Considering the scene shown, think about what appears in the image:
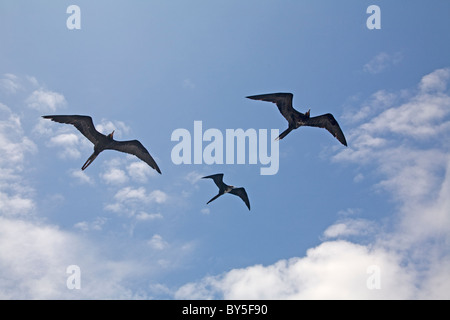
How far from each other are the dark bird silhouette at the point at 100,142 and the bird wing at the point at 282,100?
20.9 feet

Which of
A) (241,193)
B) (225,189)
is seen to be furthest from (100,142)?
(241,193)

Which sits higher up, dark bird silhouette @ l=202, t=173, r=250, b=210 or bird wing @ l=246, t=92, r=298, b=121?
bird wing @ l=246, t=92, r=298, b=121

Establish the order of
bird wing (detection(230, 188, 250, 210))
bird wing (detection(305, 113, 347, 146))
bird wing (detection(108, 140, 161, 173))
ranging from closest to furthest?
1. bird wing (detection(108, 140, 161, 173))
2. bird wing (detection(305, 113, 347, 146))
3. bird wing (detection(230, 188, 250, 210))

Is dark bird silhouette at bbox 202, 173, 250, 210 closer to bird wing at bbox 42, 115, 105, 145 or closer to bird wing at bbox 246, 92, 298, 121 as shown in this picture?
bird wing at bbox 246, 92, 298, 121

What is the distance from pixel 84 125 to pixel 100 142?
112 cm

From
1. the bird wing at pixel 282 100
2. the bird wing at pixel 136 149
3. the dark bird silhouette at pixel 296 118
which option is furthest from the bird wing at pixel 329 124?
the bird wing at pixel 136 149

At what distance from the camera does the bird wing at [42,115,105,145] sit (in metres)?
19.7

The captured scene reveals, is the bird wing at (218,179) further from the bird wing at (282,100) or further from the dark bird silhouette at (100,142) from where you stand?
the bird wing at (282,100)

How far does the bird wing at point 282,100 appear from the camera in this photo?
69.9 ft

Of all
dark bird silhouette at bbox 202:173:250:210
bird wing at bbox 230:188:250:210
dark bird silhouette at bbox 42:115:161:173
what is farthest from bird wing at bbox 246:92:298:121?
dark bird silhouette at bbox 42:115:161:173

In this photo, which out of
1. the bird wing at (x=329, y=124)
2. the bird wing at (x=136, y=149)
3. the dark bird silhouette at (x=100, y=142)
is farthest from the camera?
the bird wing at (x=329, y=124)
